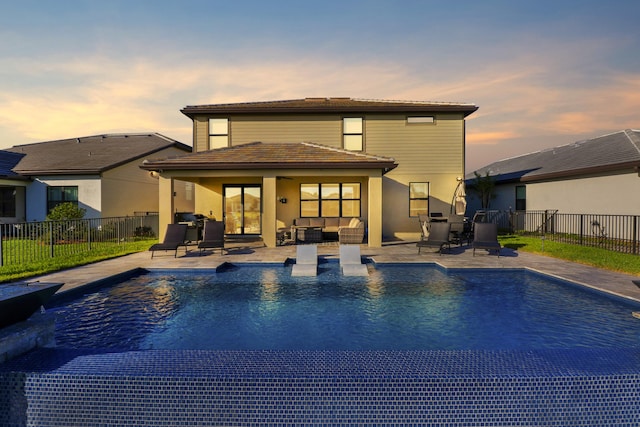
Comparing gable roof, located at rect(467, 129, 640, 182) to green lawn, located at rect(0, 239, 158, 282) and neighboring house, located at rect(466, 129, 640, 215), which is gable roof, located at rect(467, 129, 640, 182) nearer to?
neighboring house, located at rect(466, 129, 640, 215)

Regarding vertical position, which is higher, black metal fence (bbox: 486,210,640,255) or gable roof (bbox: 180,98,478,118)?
gable roof (bbox: 180,98,478,118)

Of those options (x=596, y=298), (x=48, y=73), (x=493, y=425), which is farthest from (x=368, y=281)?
(x=48, y=73)

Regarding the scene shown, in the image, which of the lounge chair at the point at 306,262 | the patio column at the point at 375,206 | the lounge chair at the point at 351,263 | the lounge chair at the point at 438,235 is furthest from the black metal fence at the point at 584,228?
the lounge chair at the point at 306,262

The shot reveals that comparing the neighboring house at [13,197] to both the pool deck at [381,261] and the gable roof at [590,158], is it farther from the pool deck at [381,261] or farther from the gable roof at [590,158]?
the gable roof at [590,158]

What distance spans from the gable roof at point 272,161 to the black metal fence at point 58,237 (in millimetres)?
3867

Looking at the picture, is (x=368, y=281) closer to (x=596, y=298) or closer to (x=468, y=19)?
(x=596, y=298)

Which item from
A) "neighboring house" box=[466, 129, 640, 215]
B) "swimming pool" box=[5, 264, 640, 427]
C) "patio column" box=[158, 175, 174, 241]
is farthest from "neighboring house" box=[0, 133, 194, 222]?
"neighboring house" box=[466, 129, 640, 215]

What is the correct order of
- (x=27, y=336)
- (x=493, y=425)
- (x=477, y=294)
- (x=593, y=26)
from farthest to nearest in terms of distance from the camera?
1. (x=593, y=26)
2. (x=477, y=294)
3. (x=27, y=336)
4. (x=493, y=425)

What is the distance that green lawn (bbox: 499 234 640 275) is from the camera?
32.0 ft

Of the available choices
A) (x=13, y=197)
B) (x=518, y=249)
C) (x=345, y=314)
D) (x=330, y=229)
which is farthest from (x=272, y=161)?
(x=13, y=197)

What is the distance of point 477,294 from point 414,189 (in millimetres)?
10500

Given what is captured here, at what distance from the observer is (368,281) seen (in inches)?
356

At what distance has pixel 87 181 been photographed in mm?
20094

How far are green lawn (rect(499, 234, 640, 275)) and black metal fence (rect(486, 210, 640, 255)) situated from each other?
2.18ft
